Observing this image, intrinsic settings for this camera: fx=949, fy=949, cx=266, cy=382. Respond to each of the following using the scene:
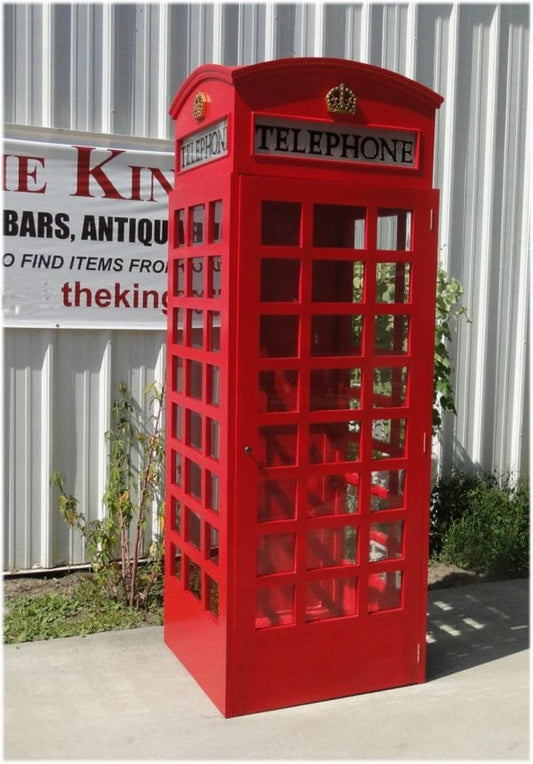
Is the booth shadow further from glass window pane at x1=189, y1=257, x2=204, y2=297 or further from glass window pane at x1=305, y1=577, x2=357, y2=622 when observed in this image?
glass window pane at x1=189, y1=257, x2=204, y2=297

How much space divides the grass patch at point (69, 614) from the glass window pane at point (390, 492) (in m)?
1.74

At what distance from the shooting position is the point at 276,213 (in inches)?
168

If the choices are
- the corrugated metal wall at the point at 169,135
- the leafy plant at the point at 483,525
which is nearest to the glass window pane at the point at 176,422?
the corrugated metal wall at the point at 169,135

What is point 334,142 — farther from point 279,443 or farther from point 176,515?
point 176,515

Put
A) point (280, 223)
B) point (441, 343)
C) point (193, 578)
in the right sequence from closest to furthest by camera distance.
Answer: point (280, 223) < point (193, 578) < point (441, 343)

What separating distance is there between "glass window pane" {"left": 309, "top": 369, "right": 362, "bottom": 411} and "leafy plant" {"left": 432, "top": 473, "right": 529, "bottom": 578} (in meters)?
2.78

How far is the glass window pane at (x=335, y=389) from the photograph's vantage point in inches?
174

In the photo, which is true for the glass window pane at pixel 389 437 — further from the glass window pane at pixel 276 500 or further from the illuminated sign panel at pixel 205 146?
the illuminated sign panel at pixel 205 146

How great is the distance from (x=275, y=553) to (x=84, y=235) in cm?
277

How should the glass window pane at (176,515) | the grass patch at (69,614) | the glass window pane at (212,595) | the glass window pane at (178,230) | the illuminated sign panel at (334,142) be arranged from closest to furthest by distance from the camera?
1. the illuminated sign panel at (334,142)
2. the glass window pane at (212,595)
3. the glass window pane at (178,230)
4. the glass window pane at (176,515)
5. the grass patch at (69,614)

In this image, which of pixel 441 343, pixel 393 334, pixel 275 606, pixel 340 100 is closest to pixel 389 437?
pixel 393 334

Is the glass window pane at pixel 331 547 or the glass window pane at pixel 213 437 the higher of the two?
the glass window pane at pixel 213 437

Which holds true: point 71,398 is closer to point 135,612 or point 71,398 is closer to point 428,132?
point 135,612

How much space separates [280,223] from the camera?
4.30m
